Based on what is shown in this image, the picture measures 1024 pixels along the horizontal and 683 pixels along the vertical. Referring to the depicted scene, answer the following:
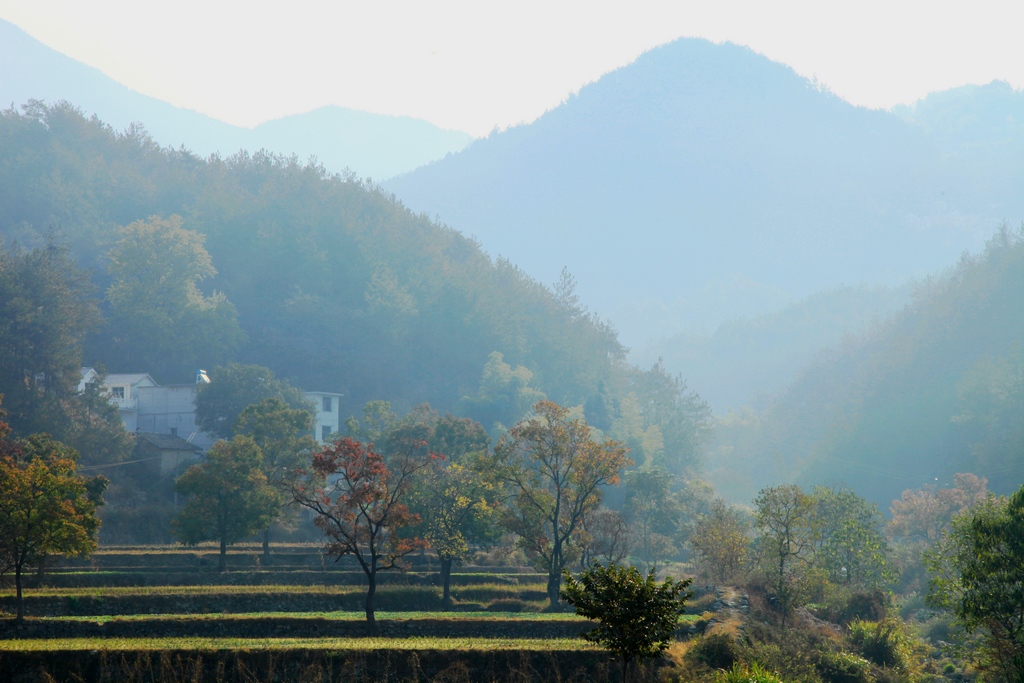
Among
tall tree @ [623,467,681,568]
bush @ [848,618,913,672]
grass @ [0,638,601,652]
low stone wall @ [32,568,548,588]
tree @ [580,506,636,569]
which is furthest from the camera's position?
tall tree @ [623,467,681,568]

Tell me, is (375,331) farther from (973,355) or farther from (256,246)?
(973,355)

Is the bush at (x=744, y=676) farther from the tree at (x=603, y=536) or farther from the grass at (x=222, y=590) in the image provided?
the tree at (x=603, y=536)

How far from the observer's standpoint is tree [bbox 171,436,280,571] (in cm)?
3866

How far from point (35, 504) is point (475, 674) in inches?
609

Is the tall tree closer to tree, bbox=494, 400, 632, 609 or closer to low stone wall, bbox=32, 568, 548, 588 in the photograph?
low stone wall, bbox=32, 568, 548, 588

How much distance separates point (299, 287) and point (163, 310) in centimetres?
2145

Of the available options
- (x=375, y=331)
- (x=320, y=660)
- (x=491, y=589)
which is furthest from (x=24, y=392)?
(x=375, y=331)

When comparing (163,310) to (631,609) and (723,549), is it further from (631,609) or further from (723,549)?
(631,609)

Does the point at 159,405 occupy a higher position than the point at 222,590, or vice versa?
the point at 159,405

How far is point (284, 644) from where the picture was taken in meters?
23.9

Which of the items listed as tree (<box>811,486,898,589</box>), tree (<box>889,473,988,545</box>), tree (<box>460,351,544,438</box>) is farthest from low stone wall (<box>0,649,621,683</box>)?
tree (<box>460,351,544,438</box>)

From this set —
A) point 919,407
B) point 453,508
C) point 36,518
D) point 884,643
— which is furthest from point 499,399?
point 36,518

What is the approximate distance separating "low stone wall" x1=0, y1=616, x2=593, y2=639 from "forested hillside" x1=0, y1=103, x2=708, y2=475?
2299 inches

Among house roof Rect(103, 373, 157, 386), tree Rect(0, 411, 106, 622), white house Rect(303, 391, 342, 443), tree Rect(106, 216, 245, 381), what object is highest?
tree Rect(106, 216, 245, 381)
